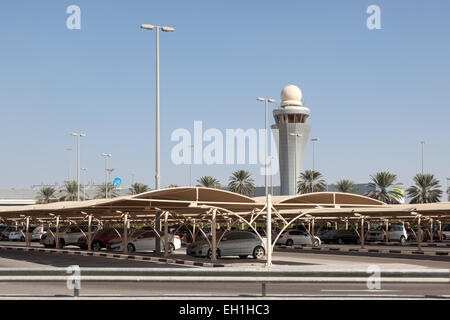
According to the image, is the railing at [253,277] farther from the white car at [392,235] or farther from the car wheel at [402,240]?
the white car at [392,235]

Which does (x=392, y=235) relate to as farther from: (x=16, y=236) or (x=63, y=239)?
(x=16, y=236)

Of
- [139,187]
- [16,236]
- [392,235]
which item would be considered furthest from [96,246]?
[139,187]

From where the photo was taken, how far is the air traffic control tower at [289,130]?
114 metres

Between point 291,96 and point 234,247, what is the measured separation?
82044 millimetres

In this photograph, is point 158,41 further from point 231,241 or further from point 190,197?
point 231,241

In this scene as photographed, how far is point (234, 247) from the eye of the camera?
1362 inches

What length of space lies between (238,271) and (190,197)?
17181mm

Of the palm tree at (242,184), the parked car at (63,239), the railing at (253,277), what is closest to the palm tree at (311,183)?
the palm tree at (242,184)

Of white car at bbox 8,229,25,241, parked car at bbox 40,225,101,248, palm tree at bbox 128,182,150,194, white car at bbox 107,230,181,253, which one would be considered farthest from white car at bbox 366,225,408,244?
palm tree at bbox 128,182,150,194

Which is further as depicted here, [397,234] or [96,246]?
[397,234]

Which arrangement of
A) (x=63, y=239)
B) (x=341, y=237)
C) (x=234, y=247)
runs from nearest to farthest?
(x=234, y=247) → (x=63, y=239) → (x=341, y=237)

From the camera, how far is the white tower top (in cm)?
11369

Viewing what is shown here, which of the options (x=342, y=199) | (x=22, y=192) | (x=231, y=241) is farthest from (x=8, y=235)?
(x=22, y=192)

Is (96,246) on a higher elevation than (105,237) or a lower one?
lower
